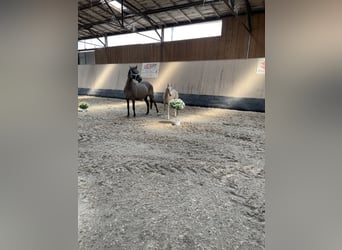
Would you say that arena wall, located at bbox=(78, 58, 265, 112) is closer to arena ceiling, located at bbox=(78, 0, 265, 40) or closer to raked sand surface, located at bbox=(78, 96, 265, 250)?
arena ceiling, located at bbox=(78, 0, 265, 40)

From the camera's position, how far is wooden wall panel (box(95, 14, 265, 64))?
953cm

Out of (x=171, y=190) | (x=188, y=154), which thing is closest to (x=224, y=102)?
(x=188, y=154)

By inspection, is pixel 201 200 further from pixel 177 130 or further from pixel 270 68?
pixel 177 130

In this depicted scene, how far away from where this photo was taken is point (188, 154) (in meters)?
Result: 3.41

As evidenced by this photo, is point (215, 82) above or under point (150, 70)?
under

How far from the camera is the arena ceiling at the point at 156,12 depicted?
30.4ft

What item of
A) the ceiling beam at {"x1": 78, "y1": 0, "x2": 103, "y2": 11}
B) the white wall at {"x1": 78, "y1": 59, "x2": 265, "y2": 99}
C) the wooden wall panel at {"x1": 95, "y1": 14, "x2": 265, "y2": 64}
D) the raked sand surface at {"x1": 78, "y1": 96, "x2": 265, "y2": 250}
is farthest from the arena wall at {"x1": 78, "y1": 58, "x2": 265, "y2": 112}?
the raked sand surface at {"x1": 78, "y1": 96, "x2": 265, "y2": 250}

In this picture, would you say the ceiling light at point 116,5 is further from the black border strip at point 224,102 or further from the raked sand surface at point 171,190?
the raked sand surface at point 171,190

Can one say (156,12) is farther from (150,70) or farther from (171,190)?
(171,190)

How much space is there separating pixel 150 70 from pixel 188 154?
24.8ft

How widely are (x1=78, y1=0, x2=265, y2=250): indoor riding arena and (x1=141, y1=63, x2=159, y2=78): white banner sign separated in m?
0.05

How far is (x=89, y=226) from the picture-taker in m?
1.63

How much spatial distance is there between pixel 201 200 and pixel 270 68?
1.71 meters

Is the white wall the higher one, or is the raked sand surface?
the white wall
